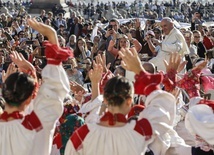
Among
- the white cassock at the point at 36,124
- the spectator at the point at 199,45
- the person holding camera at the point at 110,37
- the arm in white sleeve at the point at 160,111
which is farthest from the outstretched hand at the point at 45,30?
the spectator at the point at 199,45

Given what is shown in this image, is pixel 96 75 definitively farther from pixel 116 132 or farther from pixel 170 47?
pixel 170 47

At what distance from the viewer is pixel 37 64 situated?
1020 centimetres

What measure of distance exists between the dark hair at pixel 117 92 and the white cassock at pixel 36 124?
0.27 m

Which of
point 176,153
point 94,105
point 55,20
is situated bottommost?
point 55,20

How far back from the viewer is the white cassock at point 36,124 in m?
3.80

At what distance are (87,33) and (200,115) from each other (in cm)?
1304

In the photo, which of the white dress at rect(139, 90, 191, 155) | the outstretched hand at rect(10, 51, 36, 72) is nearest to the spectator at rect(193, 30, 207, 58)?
the outstretched hand at rect(10, 51, 36, 72)

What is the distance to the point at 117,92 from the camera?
12.5 feet

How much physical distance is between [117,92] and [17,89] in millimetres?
578

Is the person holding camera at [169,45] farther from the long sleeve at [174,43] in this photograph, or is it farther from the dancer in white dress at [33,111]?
the dancer in white dress at [33,111]

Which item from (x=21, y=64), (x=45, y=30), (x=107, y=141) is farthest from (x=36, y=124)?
(x=21, y=64)

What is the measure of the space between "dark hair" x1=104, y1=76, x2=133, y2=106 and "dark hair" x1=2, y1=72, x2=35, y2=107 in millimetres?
453

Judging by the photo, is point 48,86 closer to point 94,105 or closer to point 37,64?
point 94,105

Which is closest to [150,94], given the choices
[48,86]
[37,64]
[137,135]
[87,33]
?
[137,135]
